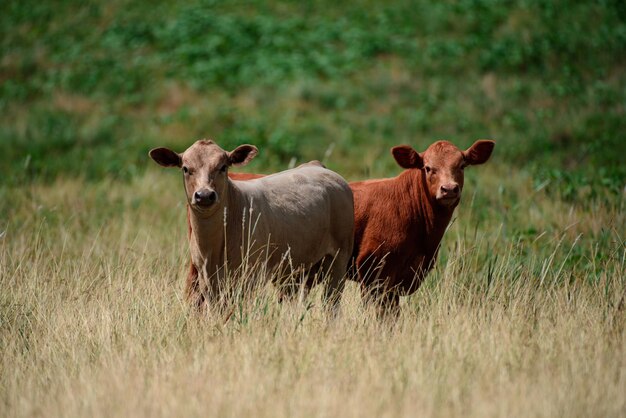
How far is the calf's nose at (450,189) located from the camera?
7469 mm

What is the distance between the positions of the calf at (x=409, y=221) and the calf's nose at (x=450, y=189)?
0.05ft

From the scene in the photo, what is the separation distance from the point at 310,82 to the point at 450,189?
16026mm

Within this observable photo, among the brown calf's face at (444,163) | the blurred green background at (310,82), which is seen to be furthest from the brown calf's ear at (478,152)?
the blurred green background at (310,82)

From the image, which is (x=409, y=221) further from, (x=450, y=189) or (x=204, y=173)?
(x=204, y=173)

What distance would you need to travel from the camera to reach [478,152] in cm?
802

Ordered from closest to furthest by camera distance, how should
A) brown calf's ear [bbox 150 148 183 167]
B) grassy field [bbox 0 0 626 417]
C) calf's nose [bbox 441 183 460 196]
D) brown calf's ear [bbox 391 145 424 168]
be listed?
grassy field [bbox 0 0 626 417], brown calf's ear [bbox 150 148 183 167], calf's nose [bbox 441 183 460 196], brown calf's ear [bbox 391 145 424 168]

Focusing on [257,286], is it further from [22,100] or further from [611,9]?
[611,9]

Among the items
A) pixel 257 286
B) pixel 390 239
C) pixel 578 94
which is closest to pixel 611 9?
pixel 578 94

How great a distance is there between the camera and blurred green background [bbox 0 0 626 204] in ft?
58.1

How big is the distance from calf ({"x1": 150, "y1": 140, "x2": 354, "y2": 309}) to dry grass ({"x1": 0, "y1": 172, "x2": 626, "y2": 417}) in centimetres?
32

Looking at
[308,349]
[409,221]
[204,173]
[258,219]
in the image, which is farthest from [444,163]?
[308,349]

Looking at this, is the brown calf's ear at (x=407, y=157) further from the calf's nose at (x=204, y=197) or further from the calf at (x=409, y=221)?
the calf's nose at (x=204, y=197)

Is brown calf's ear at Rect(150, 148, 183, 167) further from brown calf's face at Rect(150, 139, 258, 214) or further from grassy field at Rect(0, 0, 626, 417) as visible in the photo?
grassy field at Rect(0, 0, 626, 417)

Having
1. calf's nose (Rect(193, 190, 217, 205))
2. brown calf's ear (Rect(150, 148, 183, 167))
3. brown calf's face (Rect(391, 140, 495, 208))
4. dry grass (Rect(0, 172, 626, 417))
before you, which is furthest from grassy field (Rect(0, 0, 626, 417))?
brown calf's ear (Rect(150, 148, 183, 167))
